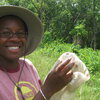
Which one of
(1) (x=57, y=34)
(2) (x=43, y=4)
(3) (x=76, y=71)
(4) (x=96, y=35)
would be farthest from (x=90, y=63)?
(4) (x=96, y=35)

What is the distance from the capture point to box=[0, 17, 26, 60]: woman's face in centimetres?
145

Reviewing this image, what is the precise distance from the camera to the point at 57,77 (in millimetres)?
1239

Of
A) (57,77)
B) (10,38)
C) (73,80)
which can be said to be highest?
(10,38)

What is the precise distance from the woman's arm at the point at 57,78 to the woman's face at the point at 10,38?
1.17 feet

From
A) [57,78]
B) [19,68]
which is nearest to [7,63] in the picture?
[19,68]

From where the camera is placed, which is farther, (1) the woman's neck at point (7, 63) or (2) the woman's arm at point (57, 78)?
(1) the woman's neck at point (7, 63)

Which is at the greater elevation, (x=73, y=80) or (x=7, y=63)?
(x=7, y=63)

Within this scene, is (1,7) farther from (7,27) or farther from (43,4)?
(43,4)

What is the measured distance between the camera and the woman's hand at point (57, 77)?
1.23 meters

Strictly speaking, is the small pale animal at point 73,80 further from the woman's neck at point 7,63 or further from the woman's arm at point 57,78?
the woman's neck at point 7,63

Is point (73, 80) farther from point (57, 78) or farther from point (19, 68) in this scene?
point (19, 68)

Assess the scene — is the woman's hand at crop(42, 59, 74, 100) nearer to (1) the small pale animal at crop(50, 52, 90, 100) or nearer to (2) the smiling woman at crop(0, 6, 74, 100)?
(2) the smiling woman at crop(0, 6, 74, 100)

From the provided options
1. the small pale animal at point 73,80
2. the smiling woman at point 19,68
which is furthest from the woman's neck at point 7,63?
the small pale animal at point 73,80

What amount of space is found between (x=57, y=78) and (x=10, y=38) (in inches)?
17.8
